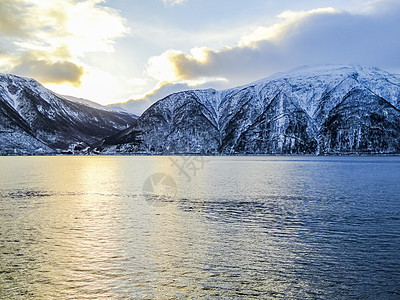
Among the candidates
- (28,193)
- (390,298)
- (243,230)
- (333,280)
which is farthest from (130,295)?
(28,193)

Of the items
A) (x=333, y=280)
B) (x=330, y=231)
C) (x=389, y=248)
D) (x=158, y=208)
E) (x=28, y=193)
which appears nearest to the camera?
(x=333, y=280)

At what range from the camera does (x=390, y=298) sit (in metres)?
17.7

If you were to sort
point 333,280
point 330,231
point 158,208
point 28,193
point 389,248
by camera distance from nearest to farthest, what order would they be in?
point 333,280
point 389,248
point 330,231
point 158,208
point 28,193

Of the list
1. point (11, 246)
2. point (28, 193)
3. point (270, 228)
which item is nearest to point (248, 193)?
point (270, 228)

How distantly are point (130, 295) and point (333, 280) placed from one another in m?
10.9

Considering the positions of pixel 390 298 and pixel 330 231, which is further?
pixel 330 231

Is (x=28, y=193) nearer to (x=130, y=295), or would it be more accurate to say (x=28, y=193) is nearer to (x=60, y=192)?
(x=60, y=192)

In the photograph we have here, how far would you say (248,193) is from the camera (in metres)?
59.7

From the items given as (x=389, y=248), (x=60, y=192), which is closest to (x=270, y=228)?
(x=389, y=248)

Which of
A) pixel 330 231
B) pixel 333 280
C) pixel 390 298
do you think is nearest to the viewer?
pixel 390 298

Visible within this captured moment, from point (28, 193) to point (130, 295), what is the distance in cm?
4770

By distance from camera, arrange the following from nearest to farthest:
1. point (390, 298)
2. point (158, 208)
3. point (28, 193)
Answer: point (390, 298) < point (158, 208) < point (28, 193)

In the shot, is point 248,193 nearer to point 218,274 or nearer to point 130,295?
point 218,274

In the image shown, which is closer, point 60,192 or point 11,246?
point 11,246
